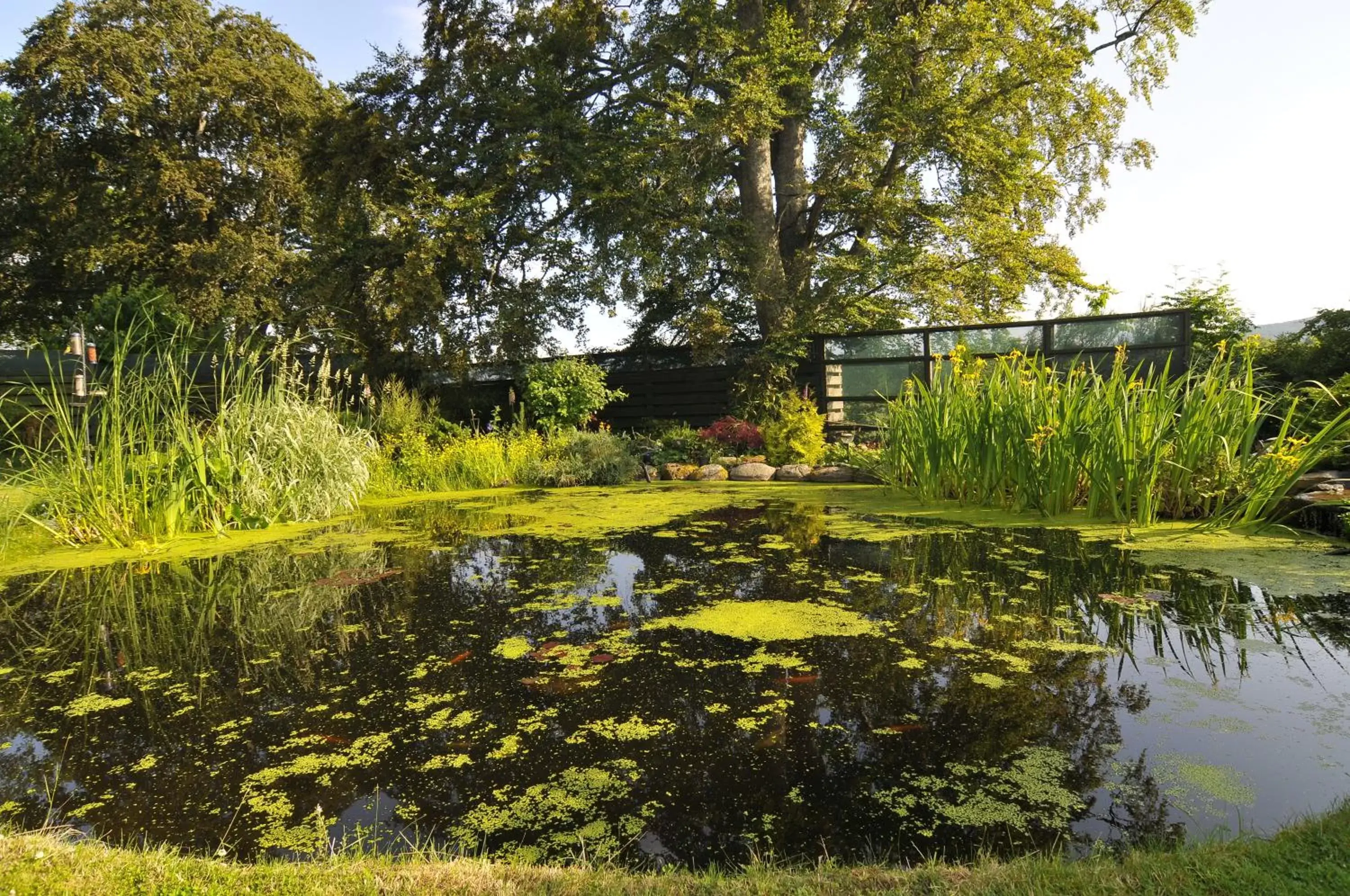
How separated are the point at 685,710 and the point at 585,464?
6720 millimetres

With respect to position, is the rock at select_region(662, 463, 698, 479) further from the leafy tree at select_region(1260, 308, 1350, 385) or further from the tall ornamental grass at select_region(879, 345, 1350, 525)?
the leafy tree at select_region(1260, 308, 1350, 385)

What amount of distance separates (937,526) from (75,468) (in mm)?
5916

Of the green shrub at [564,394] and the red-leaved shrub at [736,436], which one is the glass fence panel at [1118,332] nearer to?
the red-leaved shrub at [736,436]

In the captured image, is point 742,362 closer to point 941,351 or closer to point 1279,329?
point 941,351

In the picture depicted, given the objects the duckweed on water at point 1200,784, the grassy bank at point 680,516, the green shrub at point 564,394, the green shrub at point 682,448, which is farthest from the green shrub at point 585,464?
the duckweed on water at point 1200,784

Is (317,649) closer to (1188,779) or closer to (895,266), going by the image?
(1188,779)

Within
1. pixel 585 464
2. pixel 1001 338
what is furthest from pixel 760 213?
pixel 585 464

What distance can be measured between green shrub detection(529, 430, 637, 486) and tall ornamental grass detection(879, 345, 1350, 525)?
12.2 ft

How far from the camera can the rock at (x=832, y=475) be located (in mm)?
8625

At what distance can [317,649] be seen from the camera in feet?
10.8

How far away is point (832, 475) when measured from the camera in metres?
8.69

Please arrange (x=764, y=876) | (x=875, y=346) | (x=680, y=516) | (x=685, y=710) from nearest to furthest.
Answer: (x=764, y=876), (x=685, y=710), (x=680, y=516), (x=875, y=346)

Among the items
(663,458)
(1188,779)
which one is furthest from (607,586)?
(663,458)

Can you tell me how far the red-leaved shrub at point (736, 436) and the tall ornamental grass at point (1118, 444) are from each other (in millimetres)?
3903
